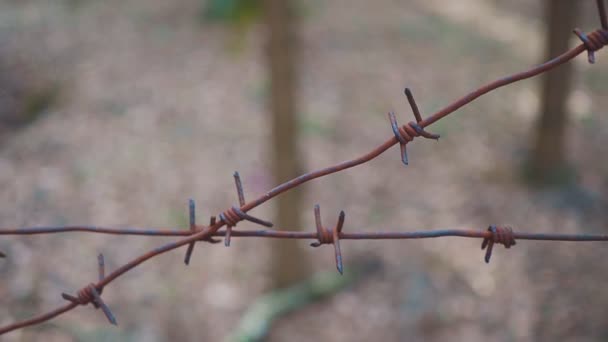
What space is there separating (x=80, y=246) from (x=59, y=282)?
571 mm

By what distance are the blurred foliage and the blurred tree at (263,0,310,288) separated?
13.9 feet

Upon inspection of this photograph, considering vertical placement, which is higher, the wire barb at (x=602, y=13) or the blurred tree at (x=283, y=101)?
the blurred tree at (x=283, y=101)

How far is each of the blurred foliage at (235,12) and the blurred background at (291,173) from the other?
0.02 m

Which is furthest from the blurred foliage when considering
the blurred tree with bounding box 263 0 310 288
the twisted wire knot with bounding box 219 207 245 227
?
the twisted wire knot with bounding box 219 207 245 227

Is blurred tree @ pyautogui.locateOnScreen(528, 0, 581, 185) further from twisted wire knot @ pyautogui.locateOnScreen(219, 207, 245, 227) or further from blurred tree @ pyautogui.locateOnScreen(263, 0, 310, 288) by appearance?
twisted wire knot @ pyautogui.locateOnScreen(219, 207, 245, 227)

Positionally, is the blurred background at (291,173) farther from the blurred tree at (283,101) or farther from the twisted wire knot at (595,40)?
the twisted wire knot at (595,40)

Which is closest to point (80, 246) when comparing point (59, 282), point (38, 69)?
point (59, 282)

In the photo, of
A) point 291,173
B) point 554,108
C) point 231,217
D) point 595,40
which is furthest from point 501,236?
point 554,108

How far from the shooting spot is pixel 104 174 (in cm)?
492

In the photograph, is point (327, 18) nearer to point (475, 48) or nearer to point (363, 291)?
point (475, 48)

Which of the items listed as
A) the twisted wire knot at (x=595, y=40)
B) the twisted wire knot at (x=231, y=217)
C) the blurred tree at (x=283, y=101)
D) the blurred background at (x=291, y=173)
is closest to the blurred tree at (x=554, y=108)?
the blurred background at (x=291, y=173)

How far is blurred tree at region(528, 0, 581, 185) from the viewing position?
4.39 m

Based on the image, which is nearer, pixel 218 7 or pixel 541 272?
pixel 541 272

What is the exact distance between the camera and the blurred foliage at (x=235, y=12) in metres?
7.64
